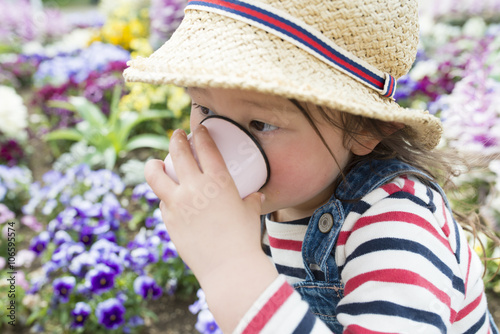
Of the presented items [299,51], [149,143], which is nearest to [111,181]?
[149,143]

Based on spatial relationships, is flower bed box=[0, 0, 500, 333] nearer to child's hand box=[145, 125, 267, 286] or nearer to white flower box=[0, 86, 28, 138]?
white flower box=[0, 86, 28, 138]

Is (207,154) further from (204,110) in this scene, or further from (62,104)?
(62,104)

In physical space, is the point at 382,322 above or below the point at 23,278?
below

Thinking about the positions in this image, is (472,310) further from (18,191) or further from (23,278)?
(18,191)

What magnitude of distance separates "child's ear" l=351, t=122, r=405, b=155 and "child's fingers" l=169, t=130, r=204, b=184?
1.50 feet

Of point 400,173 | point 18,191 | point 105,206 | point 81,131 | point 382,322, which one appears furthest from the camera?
point 81,131

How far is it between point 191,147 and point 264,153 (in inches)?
6.9

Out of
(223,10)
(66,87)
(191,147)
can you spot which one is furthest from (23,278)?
(66,87)

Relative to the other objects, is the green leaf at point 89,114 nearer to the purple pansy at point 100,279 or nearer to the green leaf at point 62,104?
the green leaf at point 62,104

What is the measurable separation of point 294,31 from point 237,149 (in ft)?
0.95

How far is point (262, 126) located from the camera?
0.98m

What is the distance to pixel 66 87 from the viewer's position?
4461 millimetres

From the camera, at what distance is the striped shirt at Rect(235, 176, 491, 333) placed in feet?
2.80

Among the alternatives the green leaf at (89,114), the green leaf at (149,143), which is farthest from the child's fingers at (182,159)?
the green leaf at (89,114)
